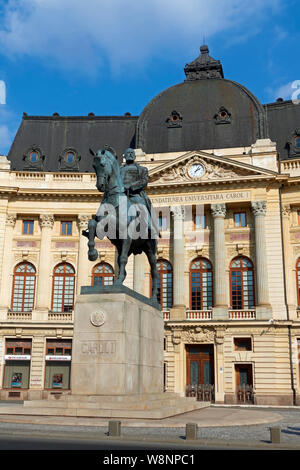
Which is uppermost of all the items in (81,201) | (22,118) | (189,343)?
(22,118)

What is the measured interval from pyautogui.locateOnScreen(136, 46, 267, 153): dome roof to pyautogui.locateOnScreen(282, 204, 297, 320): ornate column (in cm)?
658

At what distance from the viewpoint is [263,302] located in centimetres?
3959

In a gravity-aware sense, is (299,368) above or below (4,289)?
below

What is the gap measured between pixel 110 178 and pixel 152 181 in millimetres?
26230

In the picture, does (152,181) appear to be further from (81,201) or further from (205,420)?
(205,420)

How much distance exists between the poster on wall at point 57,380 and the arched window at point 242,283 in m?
14.0

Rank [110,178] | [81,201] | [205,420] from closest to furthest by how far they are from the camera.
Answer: [205,420] → [110,178] → [81,201]

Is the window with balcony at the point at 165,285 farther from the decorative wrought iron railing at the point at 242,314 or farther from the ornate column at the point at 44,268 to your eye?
the ornate column at the point at 44,268

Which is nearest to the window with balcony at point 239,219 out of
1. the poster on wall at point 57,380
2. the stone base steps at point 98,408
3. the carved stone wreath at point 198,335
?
the carved stone wreath at point 198,335

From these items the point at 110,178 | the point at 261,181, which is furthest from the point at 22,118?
the point at 110,178

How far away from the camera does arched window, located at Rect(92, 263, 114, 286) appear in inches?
1751

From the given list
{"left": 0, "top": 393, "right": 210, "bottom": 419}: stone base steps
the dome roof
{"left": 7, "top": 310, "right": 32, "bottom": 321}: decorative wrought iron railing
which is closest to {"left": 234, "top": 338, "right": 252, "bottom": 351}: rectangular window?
the dome roof

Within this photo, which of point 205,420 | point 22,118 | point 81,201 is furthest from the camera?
point 22,118

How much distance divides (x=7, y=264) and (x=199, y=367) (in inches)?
672
